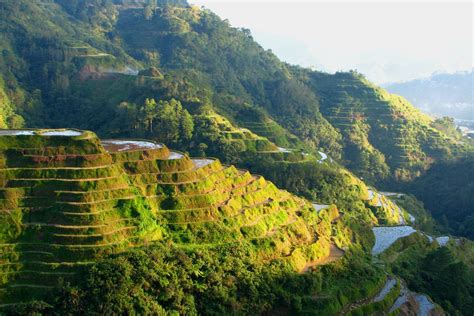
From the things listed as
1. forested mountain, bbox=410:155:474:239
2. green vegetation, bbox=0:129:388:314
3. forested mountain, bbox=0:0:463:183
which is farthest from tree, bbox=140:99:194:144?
forested mountain, bbox=410:155:474:239

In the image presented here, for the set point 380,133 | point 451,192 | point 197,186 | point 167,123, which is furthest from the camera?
point 380,133

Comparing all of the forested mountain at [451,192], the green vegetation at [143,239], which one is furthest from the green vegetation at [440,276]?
the forested mountain at [451,192]

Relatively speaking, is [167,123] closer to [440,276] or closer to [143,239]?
[440,276]

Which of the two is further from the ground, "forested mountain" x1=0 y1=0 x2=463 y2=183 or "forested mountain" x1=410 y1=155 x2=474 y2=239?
"forested mountain" x1=0 y1=0 x2=463 y2=183

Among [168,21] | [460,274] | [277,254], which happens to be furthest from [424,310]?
[168,21]

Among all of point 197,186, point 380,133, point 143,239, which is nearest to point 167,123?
point 197,186

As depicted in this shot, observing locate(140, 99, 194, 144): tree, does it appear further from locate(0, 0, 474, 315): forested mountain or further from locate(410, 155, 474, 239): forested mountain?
locate(410, 155, 474, 239): forested mountain
